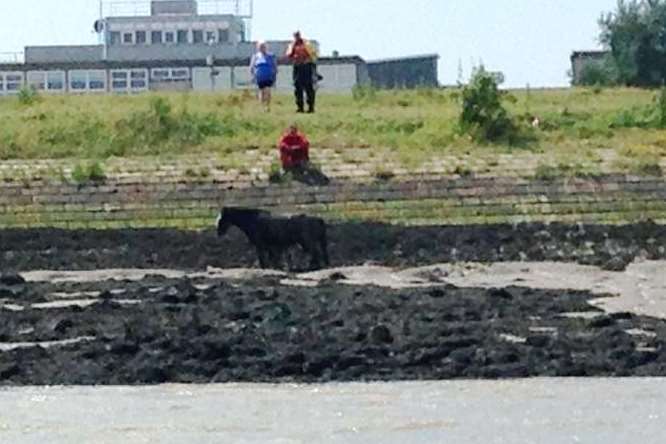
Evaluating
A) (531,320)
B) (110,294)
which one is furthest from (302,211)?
(531,320)

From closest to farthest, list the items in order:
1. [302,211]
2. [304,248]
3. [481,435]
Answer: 1. [481,435]
2. [304,248]
3. [302,211]

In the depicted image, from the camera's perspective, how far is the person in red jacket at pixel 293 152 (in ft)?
106

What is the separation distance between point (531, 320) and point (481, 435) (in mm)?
6355

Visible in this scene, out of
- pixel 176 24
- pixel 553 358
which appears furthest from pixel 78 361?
pixel 176 24

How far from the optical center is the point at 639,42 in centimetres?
5391

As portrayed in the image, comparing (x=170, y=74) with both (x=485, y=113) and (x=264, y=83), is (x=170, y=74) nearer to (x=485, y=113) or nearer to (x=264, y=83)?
(x=264, y=83)

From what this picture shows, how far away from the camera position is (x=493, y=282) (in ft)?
77.8

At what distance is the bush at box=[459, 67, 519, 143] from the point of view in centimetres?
3556

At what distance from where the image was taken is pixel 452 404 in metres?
13.4

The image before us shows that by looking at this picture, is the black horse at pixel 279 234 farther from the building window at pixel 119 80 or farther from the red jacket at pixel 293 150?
the building window at pixel 119 80

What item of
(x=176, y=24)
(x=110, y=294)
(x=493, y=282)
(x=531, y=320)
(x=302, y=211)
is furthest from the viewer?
(x=176, y=24)

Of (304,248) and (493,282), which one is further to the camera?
(304,248)

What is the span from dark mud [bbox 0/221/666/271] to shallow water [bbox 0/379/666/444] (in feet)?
37.1

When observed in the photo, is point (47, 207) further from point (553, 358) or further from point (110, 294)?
point (553, 358)
